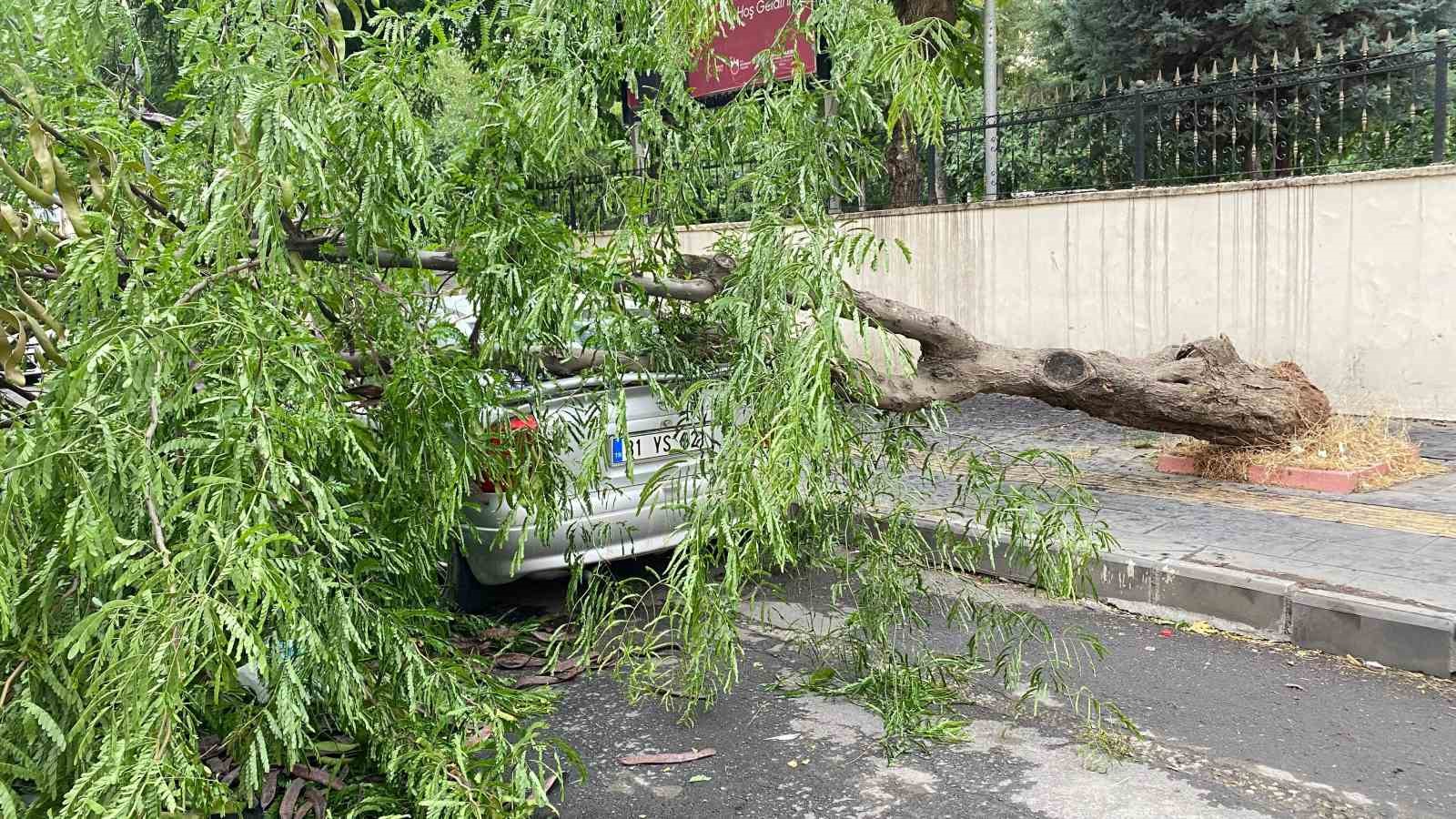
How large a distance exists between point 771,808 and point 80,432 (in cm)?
221

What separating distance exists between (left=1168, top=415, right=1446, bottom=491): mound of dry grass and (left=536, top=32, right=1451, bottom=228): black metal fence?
259 cm

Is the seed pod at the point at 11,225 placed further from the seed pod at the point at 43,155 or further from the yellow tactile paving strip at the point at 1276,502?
the yellow tactile paving strip at the point at 1276,502

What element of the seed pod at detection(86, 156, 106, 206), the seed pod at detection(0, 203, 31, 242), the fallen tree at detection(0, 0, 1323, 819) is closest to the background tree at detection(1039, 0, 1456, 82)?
the fallen tree at detection(0, 0, 1323, 819)

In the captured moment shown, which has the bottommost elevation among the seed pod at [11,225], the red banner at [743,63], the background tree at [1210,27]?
the seed pod at [11,225]

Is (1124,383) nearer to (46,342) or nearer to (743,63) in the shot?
(743,63)

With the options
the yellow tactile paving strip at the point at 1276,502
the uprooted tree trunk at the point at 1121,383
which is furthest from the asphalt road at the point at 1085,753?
the uprooted tree trunk at the point at 1121,383

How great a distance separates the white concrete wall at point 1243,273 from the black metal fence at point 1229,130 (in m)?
0.37

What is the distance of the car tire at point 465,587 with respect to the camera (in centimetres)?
562

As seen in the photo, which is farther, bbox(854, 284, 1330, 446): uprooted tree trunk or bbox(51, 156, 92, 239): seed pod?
bbox(854, 284, 1330, 446): uprooted tree trunk

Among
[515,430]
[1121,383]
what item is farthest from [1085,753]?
[1121,383]

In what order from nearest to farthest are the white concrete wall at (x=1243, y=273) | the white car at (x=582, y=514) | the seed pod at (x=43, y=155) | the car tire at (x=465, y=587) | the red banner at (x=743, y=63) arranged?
the seed pod at (x=43, y=155) → the red banner at (x=743, y=63) → the white car at (x=582, y=514) → the car tire at (x=465, y=587) → the white concrete wall at (x=1243, y=273)

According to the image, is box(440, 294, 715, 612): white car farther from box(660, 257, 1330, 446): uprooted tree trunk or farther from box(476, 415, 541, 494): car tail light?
box(660, 257, 1330, 446): uprooted tree trunk

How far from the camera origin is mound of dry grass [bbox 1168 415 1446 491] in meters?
7.33

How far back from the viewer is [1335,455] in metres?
7.40
